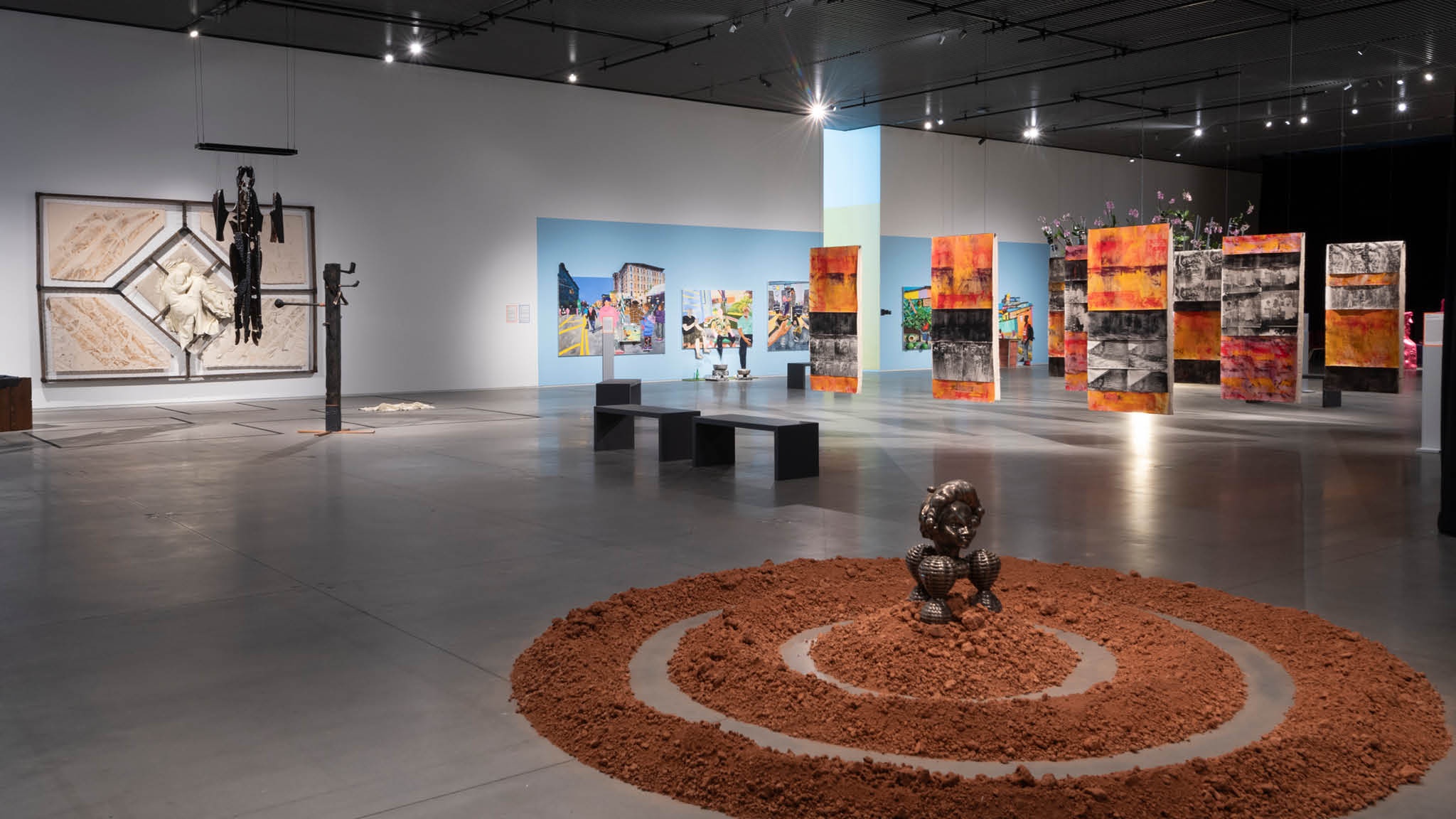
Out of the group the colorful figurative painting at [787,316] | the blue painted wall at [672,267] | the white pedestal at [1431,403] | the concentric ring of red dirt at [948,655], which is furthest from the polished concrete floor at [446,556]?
the colorful figurative painting at [787,316]

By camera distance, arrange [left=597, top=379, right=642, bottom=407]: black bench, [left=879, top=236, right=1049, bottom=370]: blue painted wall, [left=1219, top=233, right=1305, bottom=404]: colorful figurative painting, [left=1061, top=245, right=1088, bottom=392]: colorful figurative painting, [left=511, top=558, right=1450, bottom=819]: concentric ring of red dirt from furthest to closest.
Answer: [left=879, top=236, right=1049, bottom=370]: blue painted wall
[left=1061, top=245, right=1088, bottom=392]: colorful figurative painting
[left=1219, top=233, right=1305, bottom=404]: colorful figurative painting
[left=597, top=379, right=642, bottom=407]: black bench
[left=511, top=558, right=1450, bottom=819]: concentric ring of red dirt

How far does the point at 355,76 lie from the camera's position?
1895 centimetres

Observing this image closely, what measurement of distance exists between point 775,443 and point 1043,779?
6314mm

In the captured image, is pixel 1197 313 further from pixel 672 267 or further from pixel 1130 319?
pixel 672 267

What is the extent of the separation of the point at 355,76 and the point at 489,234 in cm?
336

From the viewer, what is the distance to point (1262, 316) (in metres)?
15.6

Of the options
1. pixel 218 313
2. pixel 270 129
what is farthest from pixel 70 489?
pixel 270 129

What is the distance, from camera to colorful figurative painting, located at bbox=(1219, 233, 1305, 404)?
15.4 metres

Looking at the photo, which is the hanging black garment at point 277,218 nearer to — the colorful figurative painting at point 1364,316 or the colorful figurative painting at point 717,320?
the colorful figurative painting at point 717,320

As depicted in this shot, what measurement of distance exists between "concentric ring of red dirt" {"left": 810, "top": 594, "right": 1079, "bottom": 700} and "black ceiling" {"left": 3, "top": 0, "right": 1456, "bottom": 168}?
1336 centimetres

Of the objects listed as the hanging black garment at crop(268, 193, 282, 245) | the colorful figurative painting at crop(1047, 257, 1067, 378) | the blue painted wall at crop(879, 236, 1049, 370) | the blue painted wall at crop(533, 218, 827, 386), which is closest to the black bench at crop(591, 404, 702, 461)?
the hanging black garment at crop(268, 193, 282, 245)

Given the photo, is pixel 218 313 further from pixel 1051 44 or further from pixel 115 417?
pixel 1051 44

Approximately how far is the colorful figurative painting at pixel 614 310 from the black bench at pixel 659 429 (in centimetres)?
944

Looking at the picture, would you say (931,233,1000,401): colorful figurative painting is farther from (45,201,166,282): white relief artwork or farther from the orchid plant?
(45,201,166,282): white relief artwork
